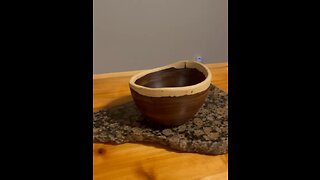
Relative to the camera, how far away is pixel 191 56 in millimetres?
1937

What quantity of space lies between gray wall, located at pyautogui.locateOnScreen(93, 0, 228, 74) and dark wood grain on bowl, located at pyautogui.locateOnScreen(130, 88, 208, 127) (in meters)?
1.23

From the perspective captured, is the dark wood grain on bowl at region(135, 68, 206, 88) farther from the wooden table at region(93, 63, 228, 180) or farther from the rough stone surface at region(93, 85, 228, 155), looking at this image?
the wooden table at region(93, 63, 228, 180)

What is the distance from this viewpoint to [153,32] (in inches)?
70.1

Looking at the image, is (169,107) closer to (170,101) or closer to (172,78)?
(170,101)

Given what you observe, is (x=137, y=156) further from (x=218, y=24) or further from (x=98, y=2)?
(x=218, y=24)

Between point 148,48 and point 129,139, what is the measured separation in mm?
1326

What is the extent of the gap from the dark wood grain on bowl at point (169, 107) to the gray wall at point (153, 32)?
48.5 inches

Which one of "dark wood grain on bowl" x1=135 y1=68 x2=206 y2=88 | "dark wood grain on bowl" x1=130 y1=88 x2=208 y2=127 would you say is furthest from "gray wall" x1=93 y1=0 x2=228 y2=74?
"dark wood grain on bowl" x1=130 y1=88 x2=208 y2=127

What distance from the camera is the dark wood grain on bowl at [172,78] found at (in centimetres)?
65

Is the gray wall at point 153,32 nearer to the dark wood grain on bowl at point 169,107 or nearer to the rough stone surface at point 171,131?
the rough stone surface at point 171,131

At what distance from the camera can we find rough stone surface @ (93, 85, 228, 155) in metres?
0.50

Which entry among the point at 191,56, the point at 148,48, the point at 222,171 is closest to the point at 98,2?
the point at 148,48

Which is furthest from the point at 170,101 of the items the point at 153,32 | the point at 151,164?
the point at 153,32

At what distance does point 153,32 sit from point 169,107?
1.33 meters
